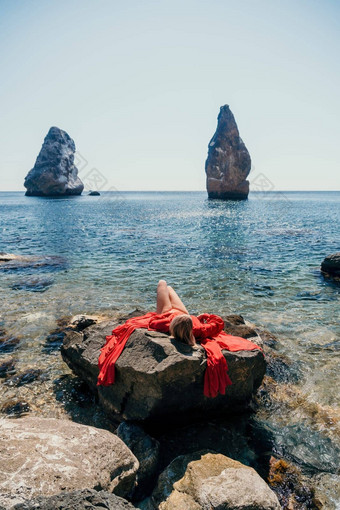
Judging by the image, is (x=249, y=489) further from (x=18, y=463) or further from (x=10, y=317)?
(x=10, y=317)

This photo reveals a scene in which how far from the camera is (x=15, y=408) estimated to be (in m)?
5.78

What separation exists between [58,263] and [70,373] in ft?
39.5

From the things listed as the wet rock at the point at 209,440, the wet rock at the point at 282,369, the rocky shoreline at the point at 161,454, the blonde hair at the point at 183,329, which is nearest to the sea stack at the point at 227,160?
the wet rock at the point at 282,369

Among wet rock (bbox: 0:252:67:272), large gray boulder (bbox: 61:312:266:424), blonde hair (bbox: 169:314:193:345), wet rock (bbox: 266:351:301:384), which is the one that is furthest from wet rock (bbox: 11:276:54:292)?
wet rock (bbox: 266:351:301:384)

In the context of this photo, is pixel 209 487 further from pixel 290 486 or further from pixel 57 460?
pixel 57 460

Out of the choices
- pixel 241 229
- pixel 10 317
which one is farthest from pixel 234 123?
pixel 10 317

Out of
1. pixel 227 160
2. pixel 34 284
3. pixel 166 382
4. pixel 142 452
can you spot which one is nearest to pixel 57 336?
pixel 166 382

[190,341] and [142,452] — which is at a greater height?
[190,341]

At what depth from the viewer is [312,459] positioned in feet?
15.9

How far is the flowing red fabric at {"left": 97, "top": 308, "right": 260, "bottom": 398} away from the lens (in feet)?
17.4

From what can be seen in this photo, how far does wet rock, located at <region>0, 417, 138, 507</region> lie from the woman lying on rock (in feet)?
4.50

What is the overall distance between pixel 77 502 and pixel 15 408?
12.0 feet

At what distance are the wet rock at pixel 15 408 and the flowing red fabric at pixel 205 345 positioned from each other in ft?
5.09

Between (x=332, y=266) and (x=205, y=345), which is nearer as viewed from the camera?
(x=205, y=345)
